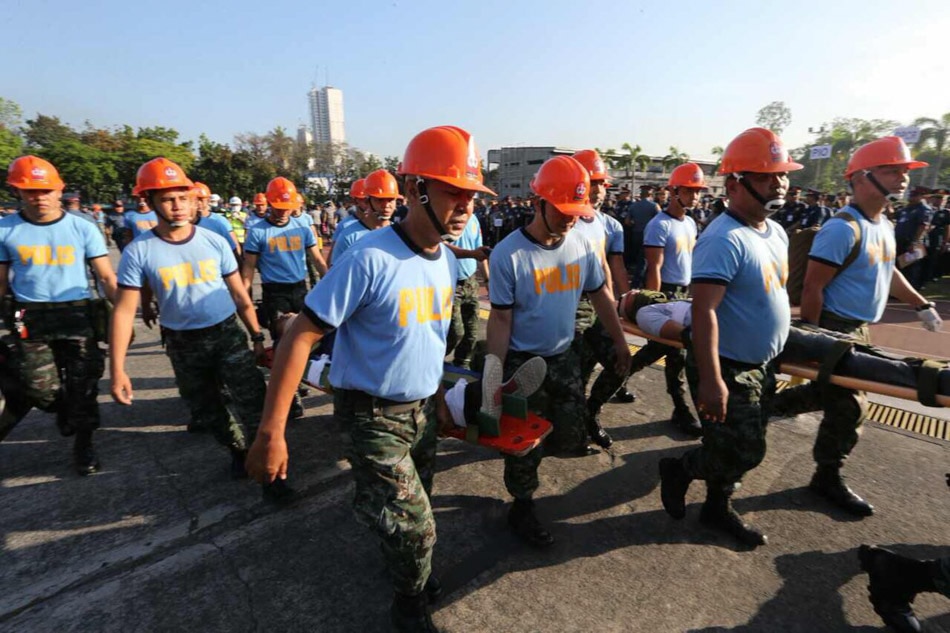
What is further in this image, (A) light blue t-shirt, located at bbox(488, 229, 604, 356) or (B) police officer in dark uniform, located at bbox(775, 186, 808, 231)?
(B) police officer in dark uniform, located at bbox(775, 186, 808, 231)

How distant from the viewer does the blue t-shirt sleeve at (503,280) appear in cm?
285

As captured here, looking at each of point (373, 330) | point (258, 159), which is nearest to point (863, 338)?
point (373, 330)

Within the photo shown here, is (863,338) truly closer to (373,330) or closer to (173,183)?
(373,330)

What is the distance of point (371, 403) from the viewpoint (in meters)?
2.09

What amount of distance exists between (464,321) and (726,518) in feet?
11.3

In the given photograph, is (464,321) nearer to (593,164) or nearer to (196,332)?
(593,164)

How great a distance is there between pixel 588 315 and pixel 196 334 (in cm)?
298

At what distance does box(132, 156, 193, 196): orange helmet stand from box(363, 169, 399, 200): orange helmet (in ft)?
6.47

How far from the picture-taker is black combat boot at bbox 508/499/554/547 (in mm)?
2857

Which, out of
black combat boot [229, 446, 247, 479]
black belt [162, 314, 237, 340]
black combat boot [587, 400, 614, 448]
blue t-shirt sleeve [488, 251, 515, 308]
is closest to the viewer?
blue t-shirt sleeve [488, 251, 515, 308]

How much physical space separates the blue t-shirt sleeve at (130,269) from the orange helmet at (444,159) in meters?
2.20

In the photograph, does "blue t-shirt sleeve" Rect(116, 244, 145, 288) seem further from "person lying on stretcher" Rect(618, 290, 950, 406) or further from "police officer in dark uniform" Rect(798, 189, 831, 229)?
"police officer in dark uniform" Rect(798, 189, 831, 229)

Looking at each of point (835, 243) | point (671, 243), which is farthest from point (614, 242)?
point (835, 243)

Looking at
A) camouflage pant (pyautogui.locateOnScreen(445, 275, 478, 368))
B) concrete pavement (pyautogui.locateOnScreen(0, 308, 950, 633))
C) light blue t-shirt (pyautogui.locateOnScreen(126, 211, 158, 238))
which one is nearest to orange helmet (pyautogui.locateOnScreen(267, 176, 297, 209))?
camouflage pant (pyautogui.locateOnScreen(445, 275, 478, 368))
